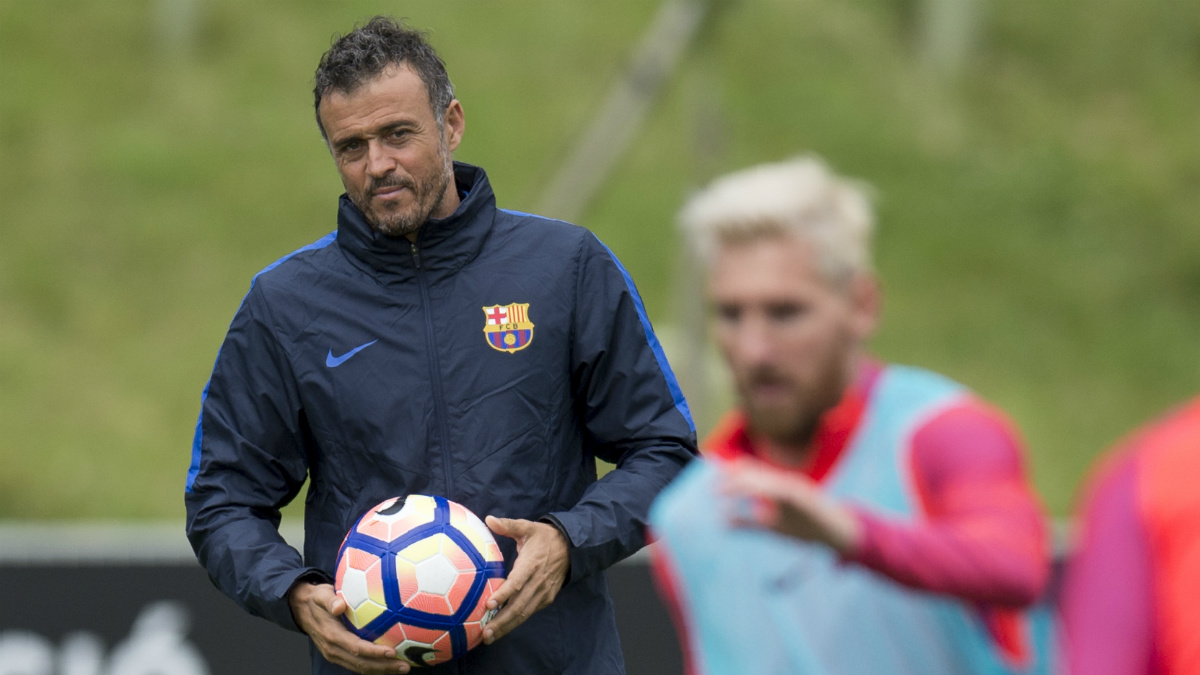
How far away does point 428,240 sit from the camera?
3434 millimetres

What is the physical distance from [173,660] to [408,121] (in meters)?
4.36

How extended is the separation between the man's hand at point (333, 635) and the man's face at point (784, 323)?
4.26 ft

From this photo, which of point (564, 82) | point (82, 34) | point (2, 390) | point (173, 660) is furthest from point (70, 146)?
point (173, 660)

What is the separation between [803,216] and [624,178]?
12575mm

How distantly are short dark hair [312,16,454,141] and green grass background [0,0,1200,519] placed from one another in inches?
333

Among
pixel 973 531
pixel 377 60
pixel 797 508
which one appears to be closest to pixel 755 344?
pixel 797 508

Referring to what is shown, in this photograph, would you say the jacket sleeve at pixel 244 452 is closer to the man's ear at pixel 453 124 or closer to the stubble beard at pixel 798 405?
the man's ear at pixel 453 124

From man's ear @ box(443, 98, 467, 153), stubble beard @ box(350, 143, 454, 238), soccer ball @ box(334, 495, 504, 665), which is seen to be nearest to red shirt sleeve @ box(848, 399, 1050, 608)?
soccer ball @ box(334, 495, 504, 665)

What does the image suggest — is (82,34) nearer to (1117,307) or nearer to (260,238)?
(260,238)

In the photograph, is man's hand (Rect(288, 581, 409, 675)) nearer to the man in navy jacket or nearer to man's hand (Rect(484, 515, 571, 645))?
the man in navy jacket

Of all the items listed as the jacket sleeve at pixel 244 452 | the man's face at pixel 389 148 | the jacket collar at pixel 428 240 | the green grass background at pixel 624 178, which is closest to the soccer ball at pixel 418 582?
the jacket sleeve at pixel 244 452

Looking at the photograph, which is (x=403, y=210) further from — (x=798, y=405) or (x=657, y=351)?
(x=798, y=405)

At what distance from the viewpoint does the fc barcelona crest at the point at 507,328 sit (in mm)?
3375

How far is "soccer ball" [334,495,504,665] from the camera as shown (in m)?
3.21
